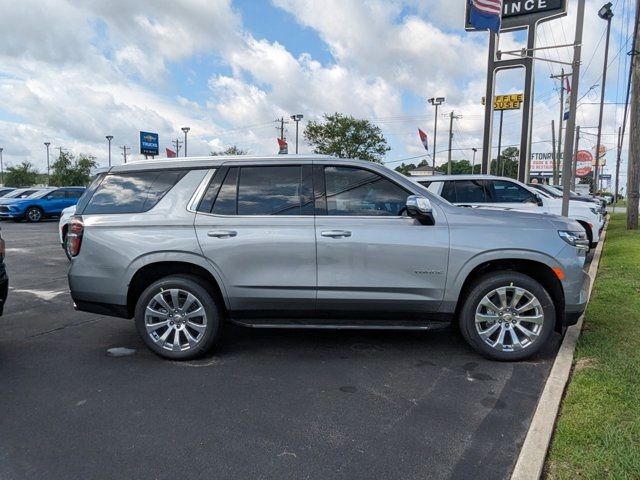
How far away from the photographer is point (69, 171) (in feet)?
194

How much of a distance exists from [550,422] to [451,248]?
1.59 meters

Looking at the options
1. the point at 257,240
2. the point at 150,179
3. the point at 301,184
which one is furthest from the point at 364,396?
the point at 150,179

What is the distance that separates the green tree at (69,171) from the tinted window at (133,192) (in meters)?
59.8

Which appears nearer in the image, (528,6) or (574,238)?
(574,238)

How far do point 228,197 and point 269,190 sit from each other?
0.38 meters

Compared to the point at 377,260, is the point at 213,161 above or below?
above

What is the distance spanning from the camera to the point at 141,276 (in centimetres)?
461

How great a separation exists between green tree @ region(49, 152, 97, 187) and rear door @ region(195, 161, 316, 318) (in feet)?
198

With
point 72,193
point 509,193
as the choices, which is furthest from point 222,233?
point 72,193

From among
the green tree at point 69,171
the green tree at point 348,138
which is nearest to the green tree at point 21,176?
the green tree at point 69,171

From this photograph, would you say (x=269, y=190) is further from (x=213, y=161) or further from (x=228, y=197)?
(x=213, y=161)

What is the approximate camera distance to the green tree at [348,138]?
47.2 meters

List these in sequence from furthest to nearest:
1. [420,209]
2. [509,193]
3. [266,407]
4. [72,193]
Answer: [72,193] < [509,193] < [420,209] < [266,407]

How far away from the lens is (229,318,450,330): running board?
439 centimetres
